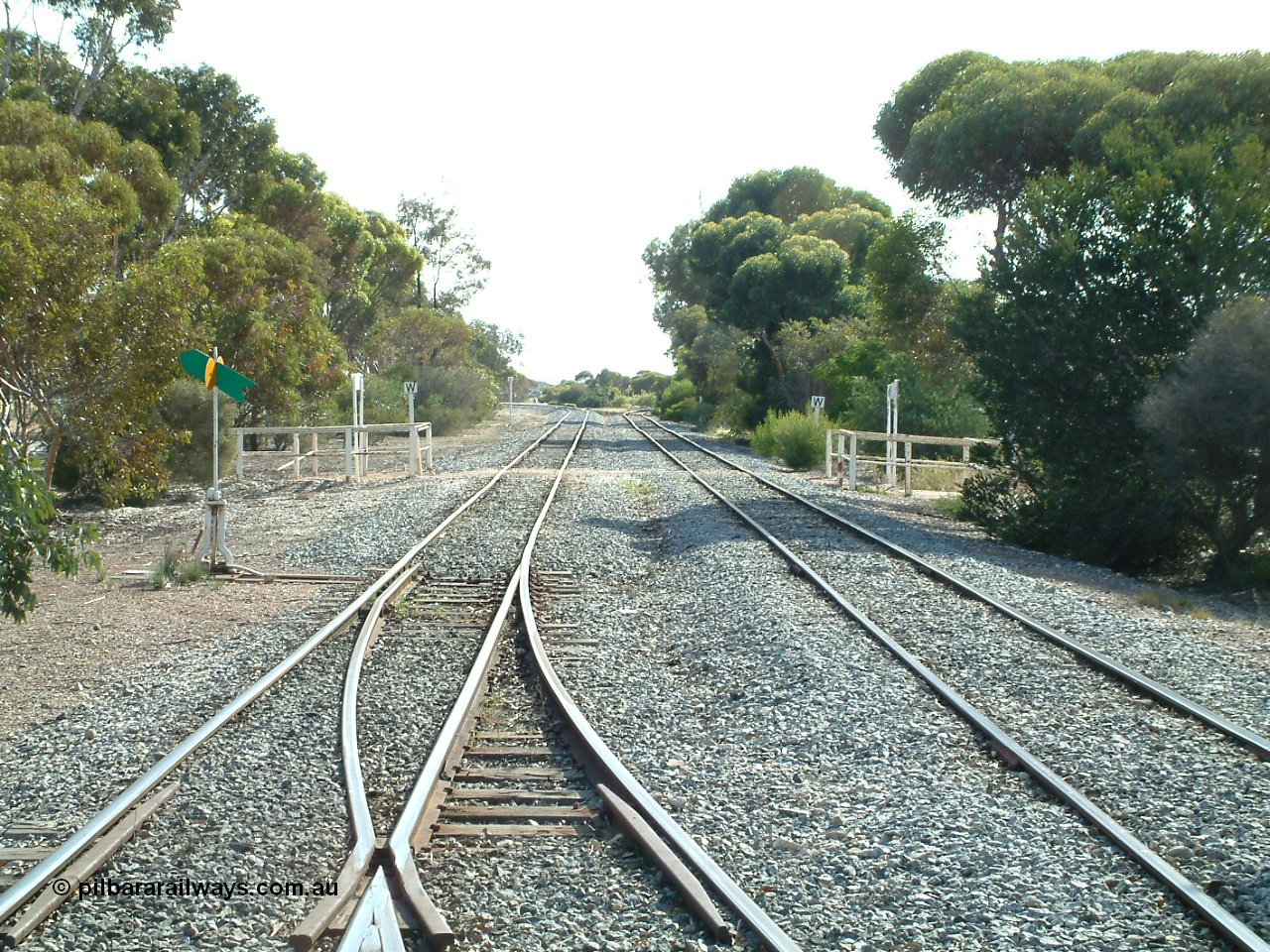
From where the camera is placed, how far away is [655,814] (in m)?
4.75

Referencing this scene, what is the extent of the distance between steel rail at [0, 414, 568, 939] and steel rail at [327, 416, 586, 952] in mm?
535

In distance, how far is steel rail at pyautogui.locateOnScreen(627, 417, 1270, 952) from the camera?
3.87 metres

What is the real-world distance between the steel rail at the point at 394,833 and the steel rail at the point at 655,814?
52 centimetres

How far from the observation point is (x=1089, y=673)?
733 centimetres

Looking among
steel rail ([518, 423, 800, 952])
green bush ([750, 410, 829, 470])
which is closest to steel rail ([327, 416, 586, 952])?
steel rail ([518, 423, 800, 952])

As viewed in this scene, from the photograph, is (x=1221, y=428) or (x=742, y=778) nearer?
(x=742, y=778)

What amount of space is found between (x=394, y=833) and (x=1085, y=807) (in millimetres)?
3089

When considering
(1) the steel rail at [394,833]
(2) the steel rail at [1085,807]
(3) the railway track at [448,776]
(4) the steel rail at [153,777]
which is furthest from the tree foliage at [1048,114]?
(1) the steel rail at [394,833]

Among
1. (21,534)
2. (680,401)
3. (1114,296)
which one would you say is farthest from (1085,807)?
(680,401)

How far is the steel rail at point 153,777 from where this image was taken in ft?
12.9

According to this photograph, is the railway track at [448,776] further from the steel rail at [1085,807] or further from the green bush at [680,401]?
the green bush at [680,401]

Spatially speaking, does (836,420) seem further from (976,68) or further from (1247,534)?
(1247,534)

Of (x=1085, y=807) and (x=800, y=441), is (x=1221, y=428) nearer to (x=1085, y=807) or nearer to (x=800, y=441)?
(x=1085, y=807)

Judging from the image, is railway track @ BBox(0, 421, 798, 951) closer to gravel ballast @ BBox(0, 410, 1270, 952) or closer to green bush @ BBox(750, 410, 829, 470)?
gravel ballast @ BBox(0, 410, 1270, 952)
